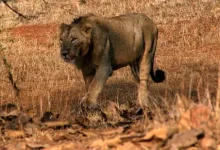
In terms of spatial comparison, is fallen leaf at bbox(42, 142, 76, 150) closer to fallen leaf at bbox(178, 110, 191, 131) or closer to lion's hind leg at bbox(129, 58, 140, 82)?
fallen leaf at bbox(178, 110, 191, 131)

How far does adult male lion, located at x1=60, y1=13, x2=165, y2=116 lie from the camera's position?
9961 mm

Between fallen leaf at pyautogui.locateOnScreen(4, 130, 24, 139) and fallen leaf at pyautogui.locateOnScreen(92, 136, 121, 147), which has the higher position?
fallen leaf at pyautogui.locateOnScreen(92, 136, 121, 147)

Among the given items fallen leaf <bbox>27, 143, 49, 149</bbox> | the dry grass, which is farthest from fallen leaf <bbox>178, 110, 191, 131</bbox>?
fallen leaf <bbox>27, 143, 49, 149</bbox>

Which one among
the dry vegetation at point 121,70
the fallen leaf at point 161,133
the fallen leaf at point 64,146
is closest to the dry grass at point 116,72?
the dry vegetation at point 121,70

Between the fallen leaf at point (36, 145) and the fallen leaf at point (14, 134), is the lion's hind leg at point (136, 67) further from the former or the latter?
the fallen leaf at point (36, 145)

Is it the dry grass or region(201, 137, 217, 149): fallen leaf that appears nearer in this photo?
region(201, 137, 217, 149): fallen leaf

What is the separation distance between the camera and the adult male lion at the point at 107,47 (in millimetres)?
9961

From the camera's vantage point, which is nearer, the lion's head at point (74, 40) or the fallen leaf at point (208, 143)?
the fallen leaf at point (208, 143)

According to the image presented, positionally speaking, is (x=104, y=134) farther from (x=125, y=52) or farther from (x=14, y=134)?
(x=125, y=52)

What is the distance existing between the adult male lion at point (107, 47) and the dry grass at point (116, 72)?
16.2 inches

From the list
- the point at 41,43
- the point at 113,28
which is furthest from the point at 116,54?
the point at 41,43

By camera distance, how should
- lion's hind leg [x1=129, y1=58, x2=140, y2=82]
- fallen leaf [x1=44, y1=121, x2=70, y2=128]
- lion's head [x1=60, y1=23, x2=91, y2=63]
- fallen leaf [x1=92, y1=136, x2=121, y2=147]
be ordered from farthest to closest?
1. lion's hind leg [x1=129, y1=58, x2=140, y2=82]
2. lion's head [x1=60, y1=23, x2=91, y2=63]
3. fallen leaf [x1=44, y1=121, x2=70, y2=128]
4. fallen leaf [x1=92, y1=136, x2=121, y2=147]

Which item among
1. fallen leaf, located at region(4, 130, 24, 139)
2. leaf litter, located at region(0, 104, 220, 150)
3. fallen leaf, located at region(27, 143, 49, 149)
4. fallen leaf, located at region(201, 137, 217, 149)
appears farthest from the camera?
fallen leaf, located at region(4, 130, 24, 139)

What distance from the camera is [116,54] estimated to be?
35.4ft
